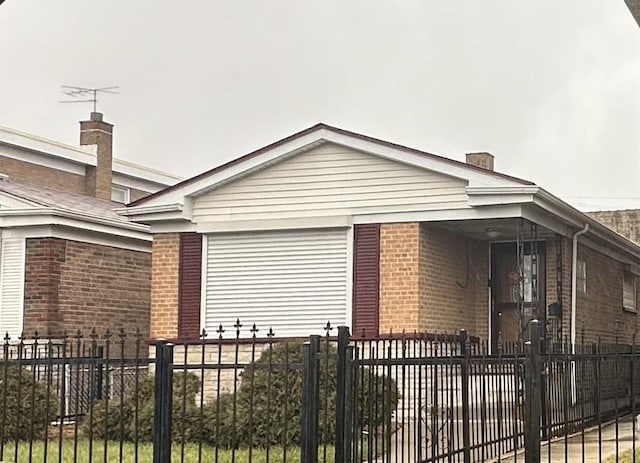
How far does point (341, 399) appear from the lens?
952 centimetres

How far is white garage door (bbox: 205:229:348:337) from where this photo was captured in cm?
1852

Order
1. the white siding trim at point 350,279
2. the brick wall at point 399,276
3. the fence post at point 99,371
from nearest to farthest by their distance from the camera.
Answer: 1. the fence post at point 99,371
2. the brick wall at point 399,276
3. the white siding trim at point 350,279

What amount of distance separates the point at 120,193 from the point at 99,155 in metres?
2.97

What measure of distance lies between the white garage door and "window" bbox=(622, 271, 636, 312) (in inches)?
325

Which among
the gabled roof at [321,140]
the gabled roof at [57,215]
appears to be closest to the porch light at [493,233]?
the gabled roof at [321,140]

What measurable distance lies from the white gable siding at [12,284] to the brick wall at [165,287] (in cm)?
275

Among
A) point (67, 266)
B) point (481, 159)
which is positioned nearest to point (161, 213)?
point (67, 266)

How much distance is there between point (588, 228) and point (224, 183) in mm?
6444

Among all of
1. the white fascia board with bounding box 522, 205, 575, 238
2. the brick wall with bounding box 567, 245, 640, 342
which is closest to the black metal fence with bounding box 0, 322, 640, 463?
the white fascia board with bounding box 522, 205, 575, 238

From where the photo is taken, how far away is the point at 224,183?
63.6 feet

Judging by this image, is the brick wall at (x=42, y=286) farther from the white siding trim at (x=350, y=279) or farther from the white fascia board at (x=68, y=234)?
the white siding trim at (x=350, y=279)

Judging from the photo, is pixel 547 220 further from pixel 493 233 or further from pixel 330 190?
pixel 330 190

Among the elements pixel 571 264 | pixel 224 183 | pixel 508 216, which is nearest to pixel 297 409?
pixel 508 216

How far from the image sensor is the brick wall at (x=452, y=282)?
18.1m
